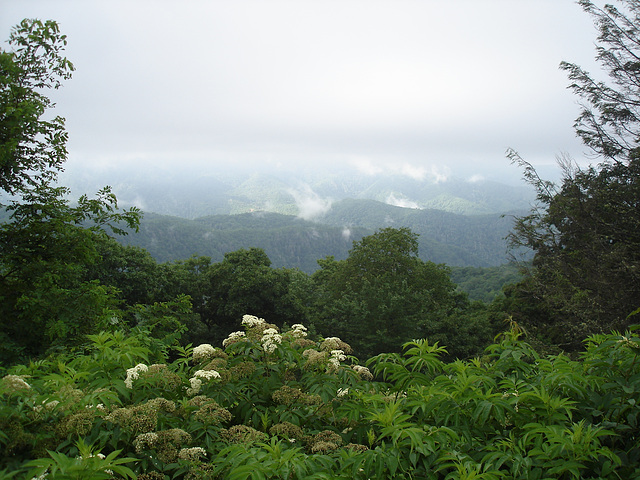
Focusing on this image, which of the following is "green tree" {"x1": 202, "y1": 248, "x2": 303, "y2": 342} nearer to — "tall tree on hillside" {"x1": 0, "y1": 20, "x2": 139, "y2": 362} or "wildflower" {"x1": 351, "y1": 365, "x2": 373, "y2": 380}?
"tall tree on hillside" {"x1": 0, "y1": 20, "x2": 139, "y2": 362}

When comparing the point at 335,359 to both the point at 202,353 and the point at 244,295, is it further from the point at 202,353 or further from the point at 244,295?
the point at 244,295

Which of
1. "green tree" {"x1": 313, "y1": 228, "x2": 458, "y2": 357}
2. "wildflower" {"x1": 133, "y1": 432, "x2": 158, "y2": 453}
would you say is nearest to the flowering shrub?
"wildflower" {"x1": 133, "y1": 432, "x2": 158, "y2": 453}

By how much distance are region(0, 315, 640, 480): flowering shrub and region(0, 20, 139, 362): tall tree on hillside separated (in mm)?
5305

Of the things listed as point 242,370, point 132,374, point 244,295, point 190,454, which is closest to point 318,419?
point 242,370

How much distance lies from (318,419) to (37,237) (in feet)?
29.5

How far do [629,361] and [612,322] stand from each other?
38.7 ft

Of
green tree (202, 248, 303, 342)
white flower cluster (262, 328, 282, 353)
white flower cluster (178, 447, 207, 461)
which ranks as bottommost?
Result: green tree (202, 248, 303, 342)

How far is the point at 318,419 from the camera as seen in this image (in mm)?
3166

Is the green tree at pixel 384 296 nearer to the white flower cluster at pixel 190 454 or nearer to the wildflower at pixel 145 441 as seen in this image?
the white flower cluster at pixel 190 454

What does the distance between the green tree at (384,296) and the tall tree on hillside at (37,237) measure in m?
14.4

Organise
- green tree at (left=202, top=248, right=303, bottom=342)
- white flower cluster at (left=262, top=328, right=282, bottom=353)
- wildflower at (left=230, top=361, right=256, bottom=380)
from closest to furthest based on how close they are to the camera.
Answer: wildflower at (left=230, top=361, right=256, bottom=380) < white flower cluster at (left=262, top=328, right=282, bottom=353) < green tree at (left=202, top=248, right=303, bottom=342)

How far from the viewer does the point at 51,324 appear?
7688 mm

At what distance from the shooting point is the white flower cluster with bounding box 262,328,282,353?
3.39 meters

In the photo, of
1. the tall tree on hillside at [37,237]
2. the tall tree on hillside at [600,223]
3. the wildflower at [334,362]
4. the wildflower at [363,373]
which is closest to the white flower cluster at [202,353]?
the wildflower at [334,362]
